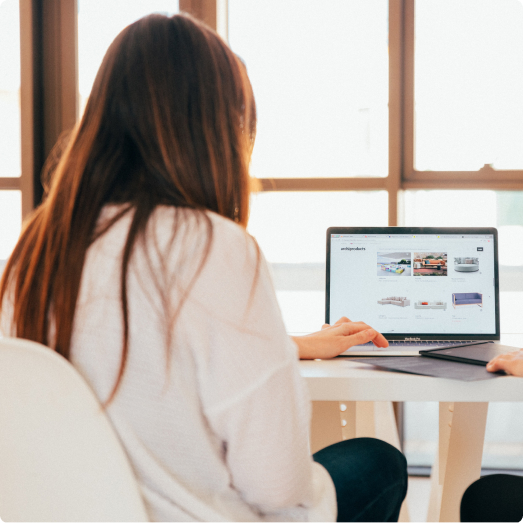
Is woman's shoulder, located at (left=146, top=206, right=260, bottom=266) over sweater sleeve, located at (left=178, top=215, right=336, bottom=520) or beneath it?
over

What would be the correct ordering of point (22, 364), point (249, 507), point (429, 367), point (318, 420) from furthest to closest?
point (318, 420) < point (429, 367) < point (249, 507) < point (22, 364)

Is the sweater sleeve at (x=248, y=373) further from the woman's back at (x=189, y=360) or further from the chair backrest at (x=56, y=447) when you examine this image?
the chair backrest at (x=56, y=447)

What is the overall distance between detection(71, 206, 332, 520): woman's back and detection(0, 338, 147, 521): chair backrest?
0.03 meters

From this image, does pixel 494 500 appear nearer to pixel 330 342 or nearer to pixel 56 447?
pixel 330 342

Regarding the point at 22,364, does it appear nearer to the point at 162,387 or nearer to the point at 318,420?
the point at 162,387

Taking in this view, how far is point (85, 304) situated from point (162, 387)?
0.12 metres

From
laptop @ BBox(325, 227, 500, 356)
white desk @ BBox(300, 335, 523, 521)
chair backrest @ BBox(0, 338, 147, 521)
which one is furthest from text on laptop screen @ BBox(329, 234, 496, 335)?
chair backrest @ BBox(0, 338, 147, 521)

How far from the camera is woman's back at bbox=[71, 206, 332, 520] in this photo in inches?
20.8

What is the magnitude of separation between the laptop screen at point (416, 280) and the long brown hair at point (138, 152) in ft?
2.18

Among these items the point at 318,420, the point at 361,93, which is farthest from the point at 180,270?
the point at 361,93

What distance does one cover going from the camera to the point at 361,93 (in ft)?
6.77

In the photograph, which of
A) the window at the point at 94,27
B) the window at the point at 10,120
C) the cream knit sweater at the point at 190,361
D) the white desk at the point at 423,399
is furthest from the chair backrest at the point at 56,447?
the window at the point at 94,27

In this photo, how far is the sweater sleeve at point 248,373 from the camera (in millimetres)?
533

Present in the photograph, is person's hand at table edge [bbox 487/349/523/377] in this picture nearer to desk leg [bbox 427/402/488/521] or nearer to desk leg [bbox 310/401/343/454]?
desk leg [bbox 427/402/488/521]
